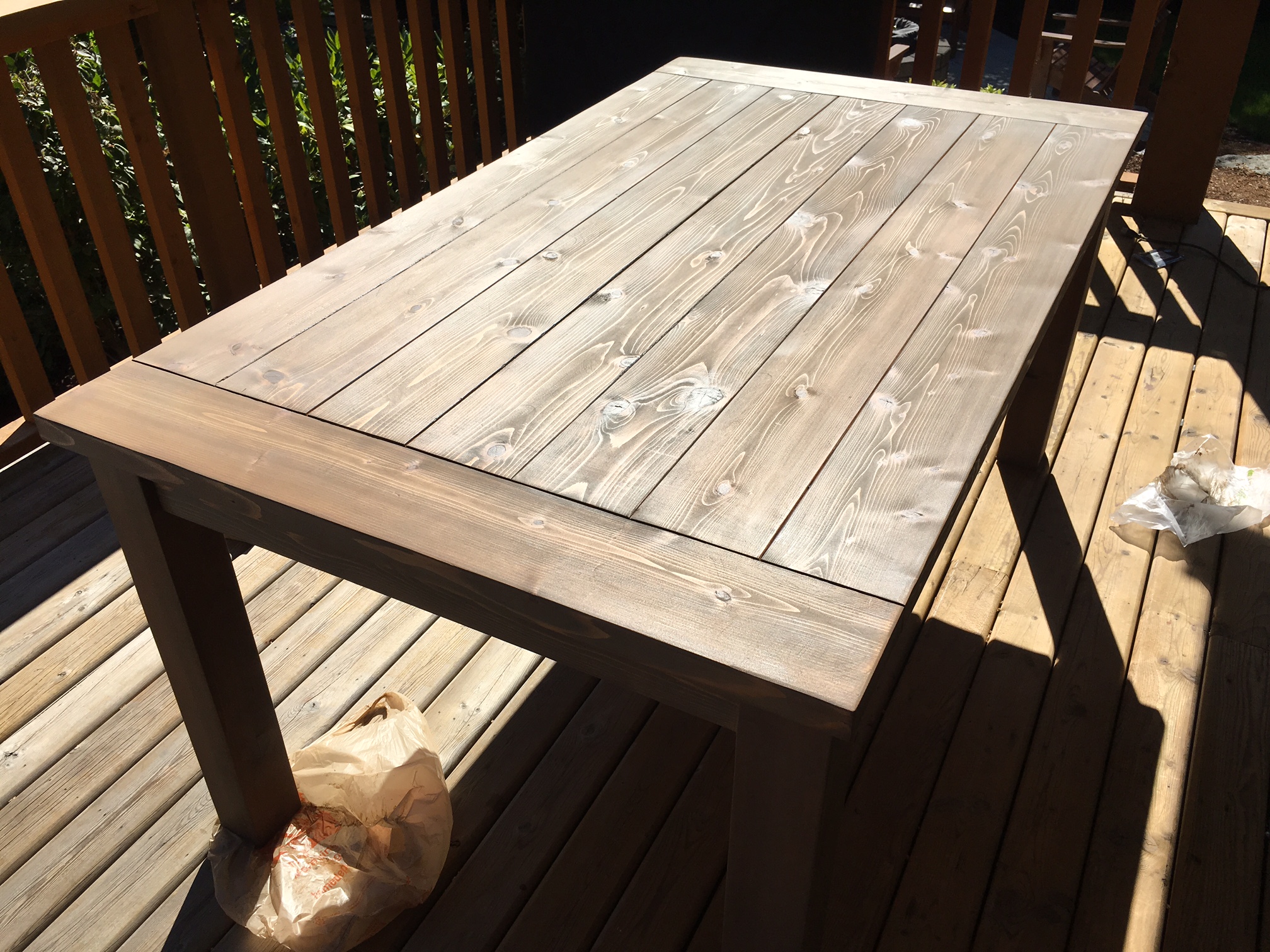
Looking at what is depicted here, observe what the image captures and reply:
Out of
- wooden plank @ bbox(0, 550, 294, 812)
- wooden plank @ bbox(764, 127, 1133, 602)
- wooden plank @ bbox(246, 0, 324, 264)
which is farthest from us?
wooden plank @ bbox(246, 0, 324, 264)

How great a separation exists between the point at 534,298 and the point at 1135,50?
282cm

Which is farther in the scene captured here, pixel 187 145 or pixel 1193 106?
pixel 1193 106

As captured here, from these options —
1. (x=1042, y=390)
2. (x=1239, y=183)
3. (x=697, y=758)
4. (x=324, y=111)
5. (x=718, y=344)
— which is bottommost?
(x=1239, y=183)

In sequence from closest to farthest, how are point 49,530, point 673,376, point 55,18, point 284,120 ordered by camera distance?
point 673,376 < point 55,18 < point 49,530 < point 284,120

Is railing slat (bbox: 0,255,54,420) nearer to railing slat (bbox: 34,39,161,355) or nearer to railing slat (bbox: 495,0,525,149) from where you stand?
railing slat (bbox: 34,39,161,355)

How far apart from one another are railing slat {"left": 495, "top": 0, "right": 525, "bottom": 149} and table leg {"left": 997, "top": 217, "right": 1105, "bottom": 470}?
6.42ft

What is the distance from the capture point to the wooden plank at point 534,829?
5.04 ft

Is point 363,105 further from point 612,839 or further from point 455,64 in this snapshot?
point 612,839

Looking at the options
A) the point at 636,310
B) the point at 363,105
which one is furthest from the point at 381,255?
the point at 363,105

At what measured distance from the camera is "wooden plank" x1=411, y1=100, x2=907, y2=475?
3.90 ft

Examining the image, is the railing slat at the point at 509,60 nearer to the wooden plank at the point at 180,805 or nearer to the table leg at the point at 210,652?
the wooden plank at the point at 180,805

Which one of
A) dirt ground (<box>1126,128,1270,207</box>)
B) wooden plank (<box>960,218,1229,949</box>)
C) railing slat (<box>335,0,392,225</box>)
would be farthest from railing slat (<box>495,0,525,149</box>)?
dirt ground (<box>1126,128,1270,207</box>)

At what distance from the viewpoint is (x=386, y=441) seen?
1.18 meters

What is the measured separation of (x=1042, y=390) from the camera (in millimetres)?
2314
